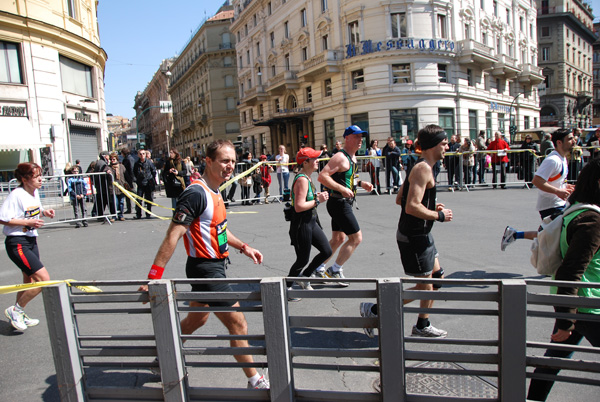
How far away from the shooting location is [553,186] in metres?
4.90

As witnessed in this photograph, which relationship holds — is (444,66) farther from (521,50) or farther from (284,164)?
(284,164)

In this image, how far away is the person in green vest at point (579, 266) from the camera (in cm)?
231

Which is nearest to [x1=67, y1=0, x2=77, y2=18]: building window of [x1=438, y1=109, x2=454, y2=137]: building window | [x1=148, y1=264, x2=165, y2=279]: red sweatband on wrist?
[x1=148, y1=264, x2=165, y2=279]: red sweatband on wrist

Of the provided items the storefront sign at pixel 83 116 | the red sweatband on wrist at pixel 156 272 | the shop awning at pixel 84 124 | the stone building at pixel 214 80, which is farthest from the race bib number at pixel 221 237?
the stone building at pixel 214 80

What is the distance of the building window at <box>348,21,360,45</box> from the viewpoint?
31.8 metres

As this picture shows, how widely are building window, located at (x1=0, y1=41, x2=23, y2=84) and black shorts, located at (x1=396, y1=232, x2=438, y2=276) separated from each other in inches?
768

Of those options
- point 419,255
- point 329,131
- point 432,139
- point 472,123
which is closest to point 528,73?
point 472,123

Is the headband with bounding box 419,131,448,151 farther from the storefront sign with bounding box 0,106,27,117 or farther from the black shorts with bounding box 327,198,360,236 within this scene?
the storefront sign with bounding box 0,106,27,117

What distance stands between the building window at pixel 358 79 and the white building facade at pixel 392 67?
93mm

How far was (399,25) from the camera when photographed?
1201 inches

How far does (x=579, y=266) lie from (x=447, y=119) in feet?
105

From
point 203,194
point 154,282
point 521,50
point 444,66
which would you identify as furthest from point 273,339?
point 521,50

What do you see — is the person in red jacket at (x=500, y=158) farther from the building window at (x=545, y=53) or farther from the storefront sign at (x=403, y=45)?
the building window at (x=545, y=53)

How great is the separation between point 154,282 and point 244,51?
51.5m
